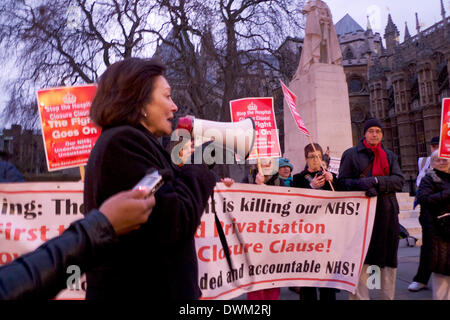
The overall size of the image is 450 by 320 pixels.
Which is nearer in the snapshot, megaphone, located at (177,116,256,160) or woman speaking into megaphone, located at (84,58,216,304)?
woman speaking into megaphone, located at (84,58,216,304)

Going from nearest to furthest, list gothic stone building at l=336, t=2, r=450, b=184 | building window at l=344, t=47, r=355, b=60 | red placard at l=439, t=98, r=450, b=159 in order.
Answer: red placard at l=439, t=98, r=450, b=159 → gothic stone building at l=336, t=2, r=450, b=184 → building window at l=344, t=47, r=355, b=60

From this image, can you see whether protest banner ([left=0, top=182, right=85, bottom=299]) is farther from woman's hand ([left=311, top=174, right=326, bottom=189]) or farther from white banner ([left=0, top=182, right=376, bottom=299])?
woman's hand ([left=311, top=174, right=326, bottom=189])

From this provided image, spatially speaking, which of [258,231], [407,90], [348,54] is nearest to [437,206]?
[258,231]

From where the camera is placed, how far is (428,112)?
3703 cm

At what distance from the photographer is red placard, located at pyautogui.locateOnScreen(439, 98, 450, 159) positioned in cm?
429

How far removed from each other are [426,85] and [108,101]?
4308 cm

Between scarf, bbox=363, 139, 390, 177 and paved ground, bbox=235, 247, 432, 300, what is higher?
scarf, bbox=363, 139, 390, 177

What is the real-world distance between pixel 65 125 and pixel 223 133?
10.4ft

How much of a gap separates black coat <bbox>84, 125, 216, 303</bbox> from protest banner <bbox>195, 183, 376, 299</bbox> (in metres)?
2.06

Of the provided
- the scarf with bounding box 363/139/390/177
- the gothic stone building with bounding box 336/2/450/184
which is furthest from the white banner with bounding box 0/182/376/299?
the gothic stone building with bounding box 336/2/450/184

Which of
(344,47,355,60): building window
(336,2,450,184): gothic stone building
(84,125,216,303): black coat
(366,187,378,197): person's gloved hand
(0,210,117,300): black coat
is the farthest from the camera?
(344,47,355,60): building window

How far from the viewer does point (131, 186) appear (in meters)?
1.28

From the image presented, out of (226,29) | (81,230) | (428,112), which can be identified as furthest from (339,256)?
(428,112)
